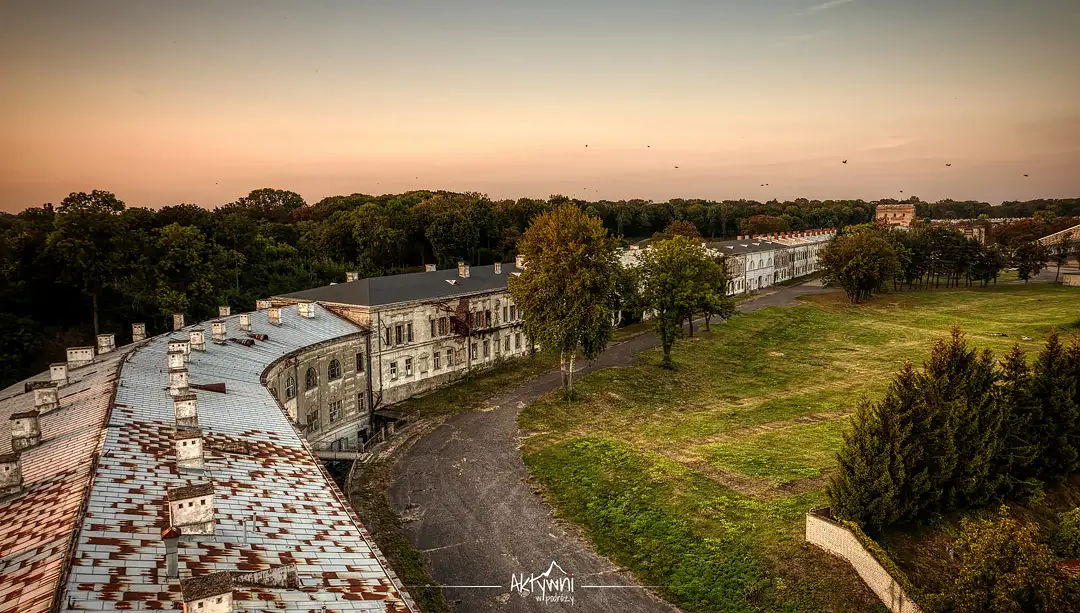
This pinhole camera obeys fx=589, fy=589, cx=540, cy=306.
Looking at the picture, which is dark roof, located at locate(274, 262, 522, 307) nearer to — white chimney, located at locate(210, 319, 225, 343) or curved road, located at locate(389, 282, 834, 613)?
curved road, located at locate(389, 282, 834, 613)

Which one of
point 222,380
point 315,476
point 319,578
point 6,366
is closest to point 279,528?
point 319,578

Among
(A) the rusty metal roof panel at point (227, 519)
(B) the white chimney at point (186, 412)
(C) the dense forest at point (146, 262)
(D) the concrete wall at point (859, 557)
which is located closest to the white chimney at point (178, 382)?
(A) the rusty metal roof panel at point (227, 519)

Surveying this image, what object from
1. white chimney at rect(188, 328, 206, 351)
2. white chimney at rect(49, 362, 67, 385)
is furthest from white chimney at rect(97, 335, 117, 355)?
white chimney at rect(49, 362, 67, 385)

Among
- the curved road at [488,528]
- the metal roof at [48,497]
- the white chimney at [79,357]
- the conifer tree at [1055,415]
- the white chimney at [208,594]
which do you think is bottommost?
the curved road at [488,528]

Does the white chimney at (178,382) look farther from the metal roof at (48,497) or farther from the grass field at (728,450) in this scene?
the grass field at (728,450)

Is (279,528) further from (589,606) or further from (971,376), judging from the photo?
(971,376)

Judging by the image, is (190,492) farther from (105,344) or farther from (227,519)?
(105,344)
